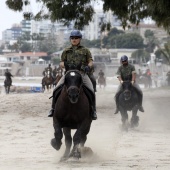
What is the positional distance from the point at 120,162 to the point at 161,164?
698mm

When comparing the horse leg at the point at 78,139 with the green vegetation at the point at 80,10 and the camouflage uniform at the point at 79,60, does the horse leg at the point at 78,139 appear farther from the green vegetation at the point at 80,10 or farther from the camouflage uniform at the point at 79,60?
the green vegetation at the point at 80,10

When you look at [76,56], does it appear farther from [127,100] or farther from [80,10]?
[80,10]

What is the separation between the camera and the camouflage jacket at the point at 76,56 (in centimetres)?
1125

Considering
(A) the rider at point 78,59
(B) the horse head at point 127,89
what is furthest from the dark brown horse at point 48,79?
(A) the rider at point 78,59

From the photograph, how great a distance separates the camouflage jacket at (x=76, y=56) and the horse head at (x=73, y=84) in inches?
21.1

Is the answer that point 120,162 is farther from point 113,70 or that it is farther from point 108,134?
point 113,70

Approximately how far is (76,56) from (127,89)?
5933mm

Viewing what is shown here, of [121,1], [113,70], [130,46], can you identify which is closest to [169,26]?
[121,1]

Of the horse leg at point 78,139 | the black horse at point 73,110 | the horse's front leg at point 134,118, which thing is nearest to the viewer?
the black horse at point 73,110

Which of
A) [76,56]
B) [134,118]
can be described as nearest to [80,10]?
[134,118]

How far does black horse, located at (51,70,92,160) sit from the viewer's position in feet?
34.6

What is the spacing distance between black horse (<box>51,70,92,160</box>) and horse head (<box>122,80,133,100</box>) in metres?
5.97

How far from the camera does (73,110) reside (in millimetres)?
10742

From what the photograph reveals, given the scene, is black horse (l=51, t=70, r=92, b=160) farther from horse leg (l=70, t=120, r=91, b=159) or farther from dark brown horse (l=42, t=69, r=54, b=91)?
dark brown horse (l=42, t=69, r=54, b=91)
